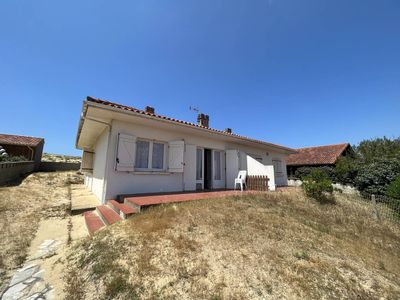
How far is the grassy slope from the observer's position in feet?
8.35

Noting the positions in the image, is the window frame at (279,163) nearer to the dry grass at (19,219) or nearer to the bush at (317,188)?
the bush at (317,188)

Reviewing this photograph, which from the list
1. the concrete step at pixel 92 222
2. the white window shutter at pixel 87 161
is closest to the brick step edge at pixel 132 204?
the concrete step at pixel 92 222

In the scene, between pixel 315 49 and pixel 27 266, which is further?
pixel 315 49

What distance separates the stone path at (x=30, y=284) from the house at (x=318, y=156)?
24.1m

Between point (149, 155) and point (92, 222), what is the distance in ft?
10.3

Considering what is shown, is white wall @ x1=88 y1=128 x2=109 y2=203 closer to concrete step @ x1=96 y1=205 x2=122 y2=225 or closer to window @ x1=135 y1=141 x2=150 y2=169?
concrete step @ x1=96 y1=205 x2=122 y2=225

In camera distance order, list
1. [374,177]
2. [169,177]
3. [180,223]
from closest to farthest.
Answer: [180,223] < [169,177] < [374,177]

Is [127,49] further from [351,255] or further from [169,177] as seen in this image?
[351,255]

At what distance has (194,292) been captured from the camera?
A: 2.44m

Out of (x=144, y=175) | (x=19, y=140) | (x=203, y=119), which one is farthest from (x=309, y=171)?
(x=19, y=140)

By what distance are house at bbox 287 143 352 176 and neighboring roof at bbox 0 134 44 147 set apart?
31354 mm

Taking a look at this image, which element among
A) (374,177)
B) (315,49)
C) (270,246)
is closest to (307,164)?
(374,177)

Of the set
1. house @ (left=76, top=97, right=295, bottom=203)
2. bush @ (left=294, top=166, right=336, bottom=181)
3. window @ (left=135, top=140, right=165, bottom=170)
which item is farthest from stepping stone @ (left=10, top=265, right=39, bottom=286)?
bush @ (left=294, top=166, right=336, bottom=181)

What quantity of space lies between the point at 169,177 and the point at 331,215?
6331 millimetres
